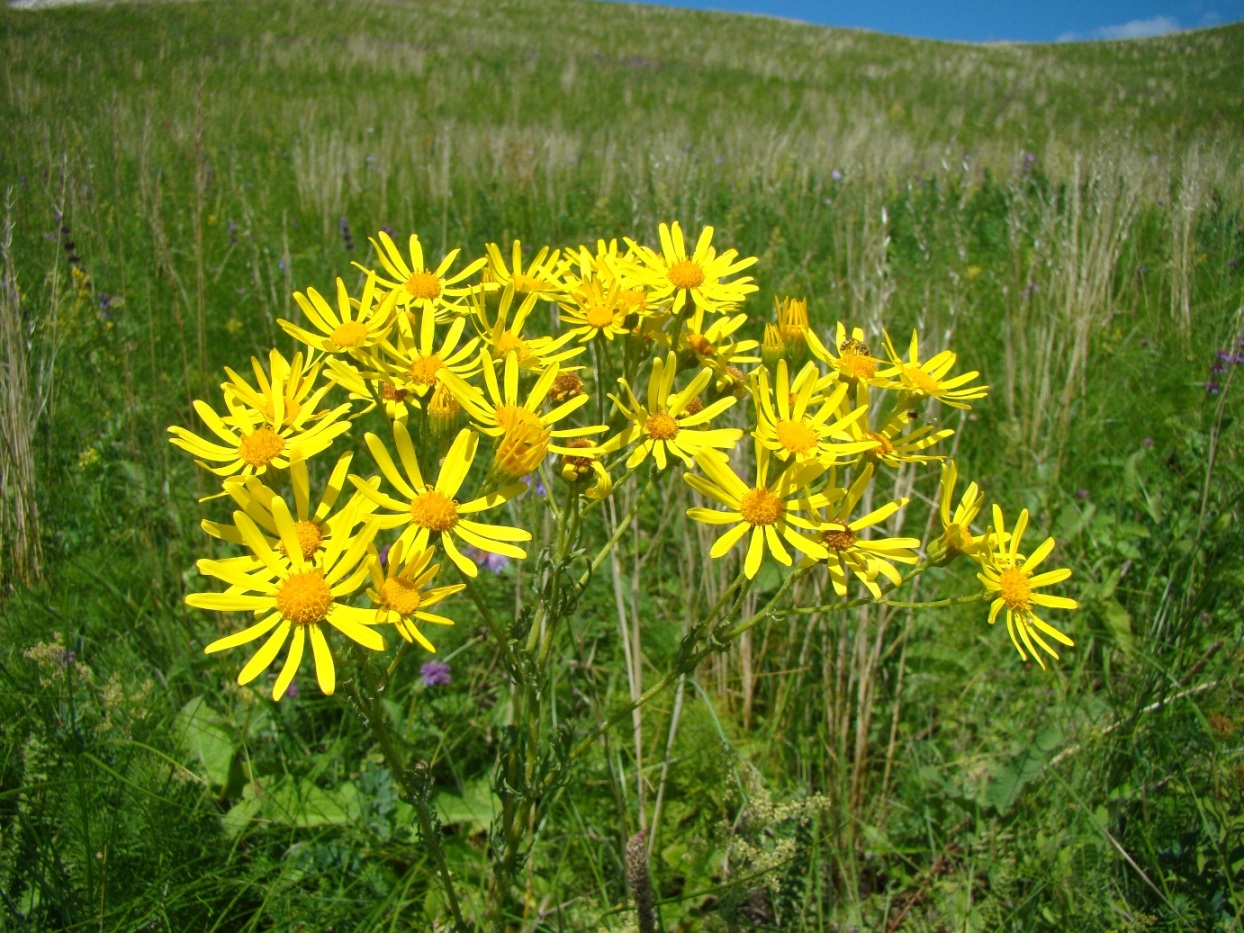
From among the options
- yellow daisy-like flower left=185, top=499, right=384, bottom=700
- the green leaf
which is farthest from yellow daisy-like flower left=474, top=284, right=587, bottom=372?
the green leaf

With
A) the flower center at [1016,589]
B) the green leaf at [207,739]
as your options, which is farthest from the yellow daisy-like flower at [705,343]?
the green leaf at [207,739]

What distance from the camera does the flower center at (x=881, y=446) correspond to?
1.27m

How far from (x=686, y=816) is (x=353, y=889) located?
88 cm

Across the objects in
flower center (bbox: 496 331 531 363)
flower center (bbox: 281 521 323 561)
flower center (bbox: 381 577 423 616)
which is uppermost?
flower center (bbox: 496 331 531 363)

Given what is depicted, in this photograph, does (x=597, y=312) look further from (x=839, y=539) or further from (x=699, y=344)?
(x=839, y=539)

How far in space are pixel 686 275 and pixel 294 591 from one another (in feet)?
2.81

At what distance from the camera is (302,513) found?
1136 mm

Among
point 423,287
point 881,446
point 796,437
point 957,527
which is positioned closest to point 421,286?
point 423,287

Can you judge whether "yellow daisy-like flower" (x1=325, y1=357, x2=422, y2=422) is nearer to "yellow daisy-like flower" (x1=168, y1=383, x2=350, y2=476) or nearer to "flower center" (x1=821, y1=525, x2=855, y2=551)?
"yellow daisy-like flower" (x1=168, y1=383, x2=350, y2=476)

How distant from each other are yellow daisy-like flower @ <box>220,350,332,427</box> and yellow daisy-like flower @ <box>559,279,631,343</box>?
0.45m

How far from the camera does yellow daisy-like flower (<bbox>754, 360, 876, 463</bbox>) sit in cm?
118

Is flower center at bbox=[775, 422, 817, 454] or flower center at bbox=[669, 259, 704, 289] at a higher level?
flower center at bbox=[669, 259, 704, 289]

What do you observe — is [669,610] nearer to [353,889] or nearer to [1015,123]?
[353,889]

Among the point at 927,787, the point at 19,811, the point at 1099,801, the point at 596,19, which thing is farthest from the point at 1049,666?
the point at 596,19
